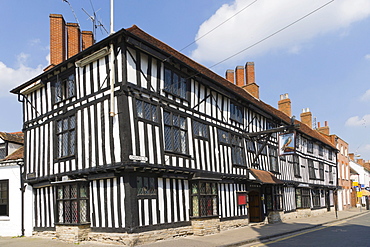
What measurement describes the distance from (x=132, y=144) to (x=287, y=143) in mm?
9518

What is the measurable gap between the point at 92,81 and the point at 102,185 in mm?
3698

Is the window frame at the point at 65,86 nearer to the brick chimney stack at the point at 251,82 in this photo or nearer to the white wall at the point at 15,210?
the white wall at the point at 15,210

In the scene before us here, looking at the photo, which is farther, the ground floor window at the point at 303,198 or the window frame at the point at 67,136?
the ground floor window at the point at 303,198

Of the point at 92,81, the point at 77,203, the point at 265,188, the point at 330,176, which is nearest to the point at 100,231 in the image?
the point at 77,203

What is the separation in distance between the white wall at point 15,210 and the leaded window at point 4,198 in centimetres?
20

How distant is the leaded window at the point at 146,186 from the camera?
38.0 feet

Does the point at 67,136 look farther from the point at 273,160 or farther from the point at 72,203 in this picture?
the point at 273,160

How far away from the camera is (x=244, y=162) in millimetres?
18547

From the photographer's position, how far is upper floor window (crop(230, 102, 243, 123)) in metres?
18.2

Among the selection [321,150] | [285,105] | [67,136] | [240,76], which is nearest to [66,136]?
[67,136]

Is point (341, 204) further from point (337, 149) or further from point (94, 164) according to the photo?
point (94, 164)

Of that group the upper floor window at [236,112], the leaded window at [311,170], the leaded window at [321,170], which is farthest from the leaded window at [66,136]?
the leaded window at [321,170]

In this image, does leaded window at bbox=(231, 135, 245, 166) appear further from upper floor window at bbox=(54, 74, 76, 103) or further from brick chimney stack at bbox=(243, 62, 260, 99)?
upper floor window at bbox=(54, 74, 76, 103)

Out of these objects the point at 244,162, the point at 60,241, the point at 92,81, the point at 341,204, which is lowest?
the point at 341,204
